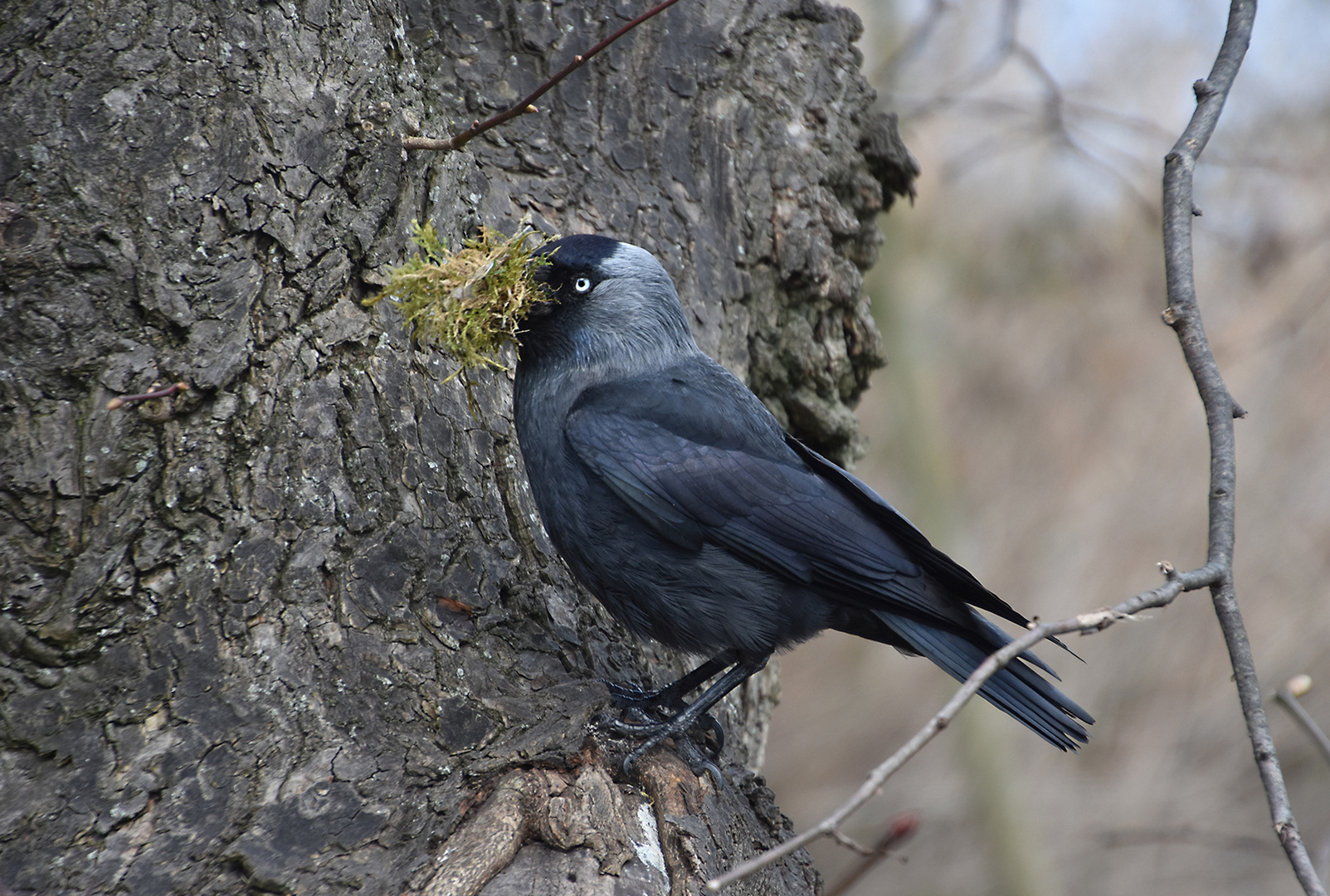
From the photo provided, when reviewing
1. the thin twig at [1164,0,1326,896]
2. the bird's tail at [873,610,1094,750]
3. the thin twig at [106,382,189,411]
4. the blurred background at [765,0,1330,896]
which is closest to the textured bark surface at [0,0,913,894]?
Answer: the thin twig at [106,382,189,411]

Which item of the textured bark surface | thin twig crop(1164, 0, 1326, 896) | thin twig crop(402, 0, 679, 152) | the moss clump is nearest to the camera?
thin twig crop(1164, 0, 1326, 896)

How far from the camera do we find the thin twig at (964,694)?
49.3 inches

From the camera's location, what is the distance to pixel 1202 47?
7.12 metres

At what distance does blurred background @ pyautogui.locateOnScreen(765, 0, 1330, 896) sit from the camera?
6332 millimetres

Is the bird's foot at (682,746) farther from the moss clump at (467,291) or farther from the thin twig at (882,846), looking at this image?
the moss clump at (467,291)

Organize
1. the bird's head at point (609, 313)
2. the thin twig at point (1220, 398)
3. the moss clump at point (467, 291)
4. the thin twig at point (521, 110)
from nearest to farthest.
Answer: the thin twig at point (1220, 398) → the thin twig at point (521, 110) → the moss clump at point (467, 291) → the bird's head at point (609, 313)

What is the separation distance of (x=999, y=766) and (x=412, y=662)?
4838 millimetres

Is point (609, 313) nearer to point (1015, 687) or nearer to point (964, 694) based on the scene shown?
point (1015, 687)

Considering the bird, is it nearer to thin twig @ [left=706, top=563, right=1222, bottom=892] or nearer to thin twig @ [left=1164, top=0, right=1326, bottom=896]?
thin twig @ [left=1164, top=0, right=1326, bottom=896]

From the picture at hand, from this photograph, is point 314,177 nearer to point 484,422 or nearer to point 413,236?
point 413,236

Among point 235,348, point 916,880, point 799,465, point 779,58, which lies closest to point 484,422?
point 235,348

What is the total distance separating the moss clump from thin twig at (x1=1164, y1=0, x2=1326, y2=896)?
4.57ft

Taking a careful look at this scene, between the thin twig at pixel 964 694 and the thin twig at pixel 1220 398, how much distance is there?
0.36 feet

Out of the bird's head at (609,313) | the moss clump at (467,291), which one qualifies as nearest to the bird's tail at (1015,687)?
the bird's head at (609,313)
